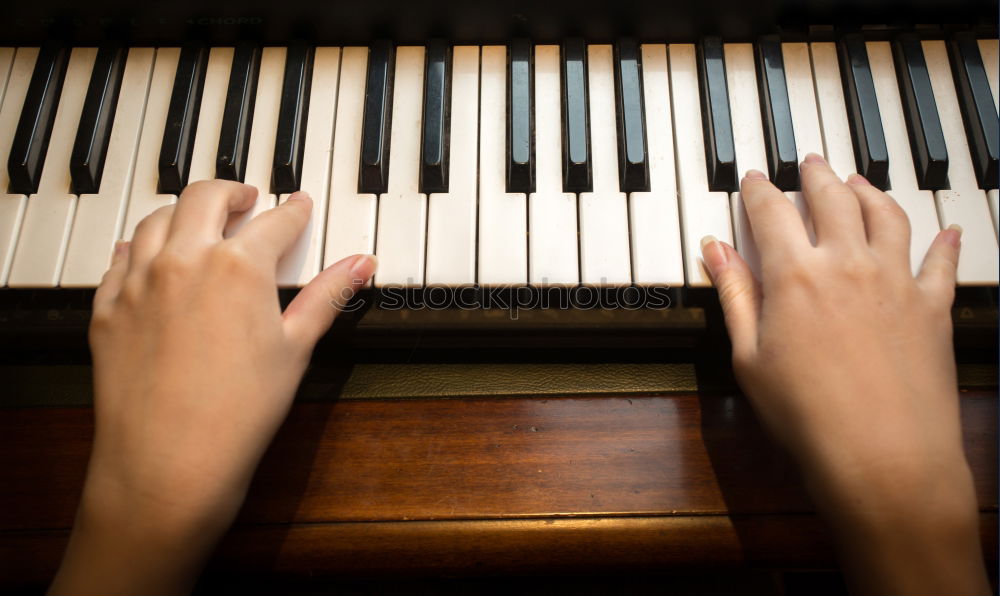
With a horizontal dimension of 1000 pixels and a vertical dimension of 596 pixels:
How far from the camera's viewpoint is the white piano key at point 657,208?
696 millimetres

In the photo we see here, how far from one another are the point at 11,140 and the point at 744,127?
2.96 feet

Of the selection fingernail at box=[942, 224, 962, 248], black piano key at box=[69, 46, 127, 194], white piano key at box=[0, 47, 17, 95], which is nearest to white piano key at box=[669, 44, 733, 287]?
fingernail at box=[942, 224, 962, 248]

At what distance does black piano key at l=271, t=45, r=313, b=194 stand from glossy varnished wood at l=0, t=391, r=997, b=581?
0.90ft

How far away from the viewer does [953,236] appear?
0.69 meters

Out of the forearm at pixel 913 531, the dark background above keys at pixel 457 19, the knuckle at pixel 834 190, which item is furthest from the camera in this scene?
the dark background above keys at pixel 457 19

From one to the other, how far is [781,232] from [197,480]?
627 millimetres

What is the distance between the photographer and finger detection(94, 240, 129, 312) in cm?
65

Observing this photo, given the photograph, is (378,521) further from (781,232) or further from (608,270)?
(781,232)

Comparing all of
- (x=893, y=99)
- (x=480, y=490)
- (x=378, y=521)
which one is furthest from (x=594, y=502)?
(x=893, y=99)

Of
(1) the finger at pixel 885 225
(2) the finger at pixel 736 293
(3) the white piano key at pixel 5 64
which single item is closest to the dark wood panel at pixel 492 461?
(2) the finger at pixel 736 293

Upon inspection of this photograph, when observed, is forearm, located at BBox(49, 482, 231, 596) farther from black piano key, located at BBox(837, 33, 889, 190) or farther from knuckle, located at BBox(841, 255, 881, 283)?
black piano key, located at BBox(837, 33, 889, 190)

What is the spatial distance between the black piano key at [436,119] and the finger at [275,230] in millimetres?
144

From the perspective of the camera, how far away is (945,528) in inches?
22.6

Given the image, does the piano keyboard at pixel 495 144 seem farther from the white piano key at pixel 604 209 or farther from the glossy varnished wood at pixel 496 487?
the glossy varnished wood at pixel 496 487
